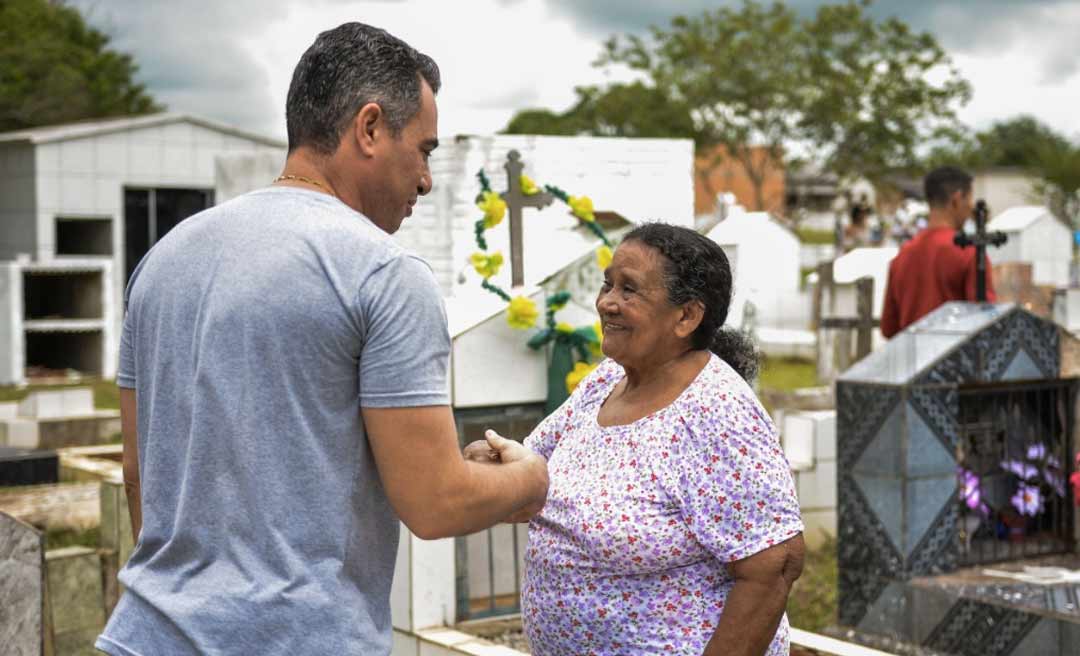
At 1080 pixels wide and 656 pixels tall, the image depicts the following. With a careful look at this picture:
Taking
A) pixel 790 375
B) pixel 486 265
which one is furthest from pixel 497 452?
Result: pixel 790 375

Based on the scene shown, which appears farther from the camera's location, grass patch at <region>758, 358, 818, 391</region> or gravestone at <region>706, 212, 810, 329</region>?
gravestone at <region>706, 212, 810, 329</region>

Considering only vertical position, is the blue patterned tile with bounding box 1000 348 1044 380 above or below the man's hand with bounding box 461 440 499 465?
below

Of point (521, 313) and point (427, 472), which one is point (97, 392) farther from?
point (427, 472)

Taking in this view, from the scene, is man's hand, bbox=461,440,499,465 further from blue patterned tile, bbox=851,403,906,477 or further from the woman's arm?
blue patterned tile, bbox=851,403,906,477

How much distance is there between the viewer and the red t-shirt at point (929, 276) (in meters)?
7.12

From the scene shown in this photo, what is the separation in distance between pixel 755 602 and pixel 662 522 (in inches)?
9.2

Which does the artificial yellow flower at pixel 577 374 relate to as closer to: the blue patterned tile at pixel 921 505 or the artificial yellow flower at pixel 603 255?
the artificial yellow flower at pixel 603 255

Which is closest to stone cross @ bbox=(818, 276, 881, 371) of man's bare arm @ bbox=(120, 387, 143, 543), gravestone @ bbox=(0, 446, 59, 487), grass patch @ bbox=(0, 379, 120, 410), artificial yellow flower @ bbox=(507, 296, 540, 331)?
artificial yellow flower @ bbox=(507, 296, 540, 331)

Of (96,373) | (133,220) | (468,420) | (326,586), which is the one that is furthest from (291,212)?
(133,220)

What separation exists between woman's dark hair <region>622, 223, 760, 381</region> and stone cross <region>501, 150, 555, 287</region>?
3448mm

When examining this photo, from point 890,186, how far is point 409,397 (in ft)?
134

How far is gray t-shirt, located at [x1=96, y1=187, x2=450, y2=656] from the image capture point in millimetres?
2143

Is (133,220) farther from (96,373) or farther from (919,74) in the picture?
(919,74)

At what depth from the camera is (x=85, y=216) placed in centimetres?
2098
